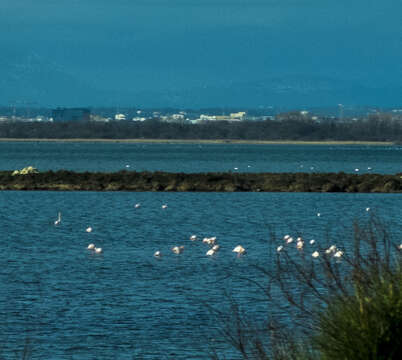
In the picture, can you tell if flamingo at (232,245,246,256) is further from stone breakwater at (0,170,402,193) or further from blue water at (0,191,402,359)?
stone breakwater at (0,170,402,193)

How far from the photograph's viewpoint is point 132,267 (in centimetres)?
2706

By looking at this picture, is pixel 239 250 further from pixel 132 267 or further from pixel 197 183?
pixel 197 183

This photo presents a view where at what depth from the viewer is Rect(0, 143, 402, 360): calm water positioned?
17531 millimetres

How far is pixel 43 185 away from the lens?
193 feet

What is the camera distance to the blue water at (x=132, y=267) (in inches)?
690

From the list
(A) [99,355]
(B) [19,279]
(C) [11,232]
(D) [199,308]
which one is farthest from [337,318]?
(C) [11,232]

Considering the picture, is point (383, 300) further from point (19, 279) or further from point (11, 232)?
point (11, 232)

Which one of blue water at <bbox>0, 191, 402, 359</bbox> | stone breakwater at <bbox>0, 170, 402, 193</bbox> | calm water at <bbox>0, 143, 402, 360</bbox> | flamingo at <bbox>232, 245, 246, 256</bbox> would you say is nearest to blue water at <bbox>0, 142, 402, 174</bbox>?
stone breakwater at <bbox>0, 170, 402, 193</bbox>

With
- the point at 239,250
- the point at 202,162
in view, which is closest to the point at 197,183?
the point at 239,250

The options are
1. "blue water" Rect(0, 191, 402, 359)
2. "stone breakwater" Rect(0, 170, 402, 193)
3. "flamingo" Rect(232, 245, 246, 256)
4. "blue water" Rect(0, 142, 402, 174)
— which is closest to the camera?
"blue water" Rect(0, 191, 402, 359)

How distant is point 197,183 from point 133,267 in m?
31.8

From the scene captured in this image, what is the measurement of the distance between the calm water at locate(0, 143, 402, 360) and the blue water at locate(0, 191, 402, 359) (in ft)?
0.11

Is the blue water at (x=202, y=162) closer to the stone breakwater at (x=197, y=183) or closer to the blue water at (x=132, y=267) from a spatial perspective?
the stone breakwater at (x=197, y=183)

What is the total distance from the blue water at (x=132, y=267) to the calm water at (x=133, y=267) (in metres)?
0.03
